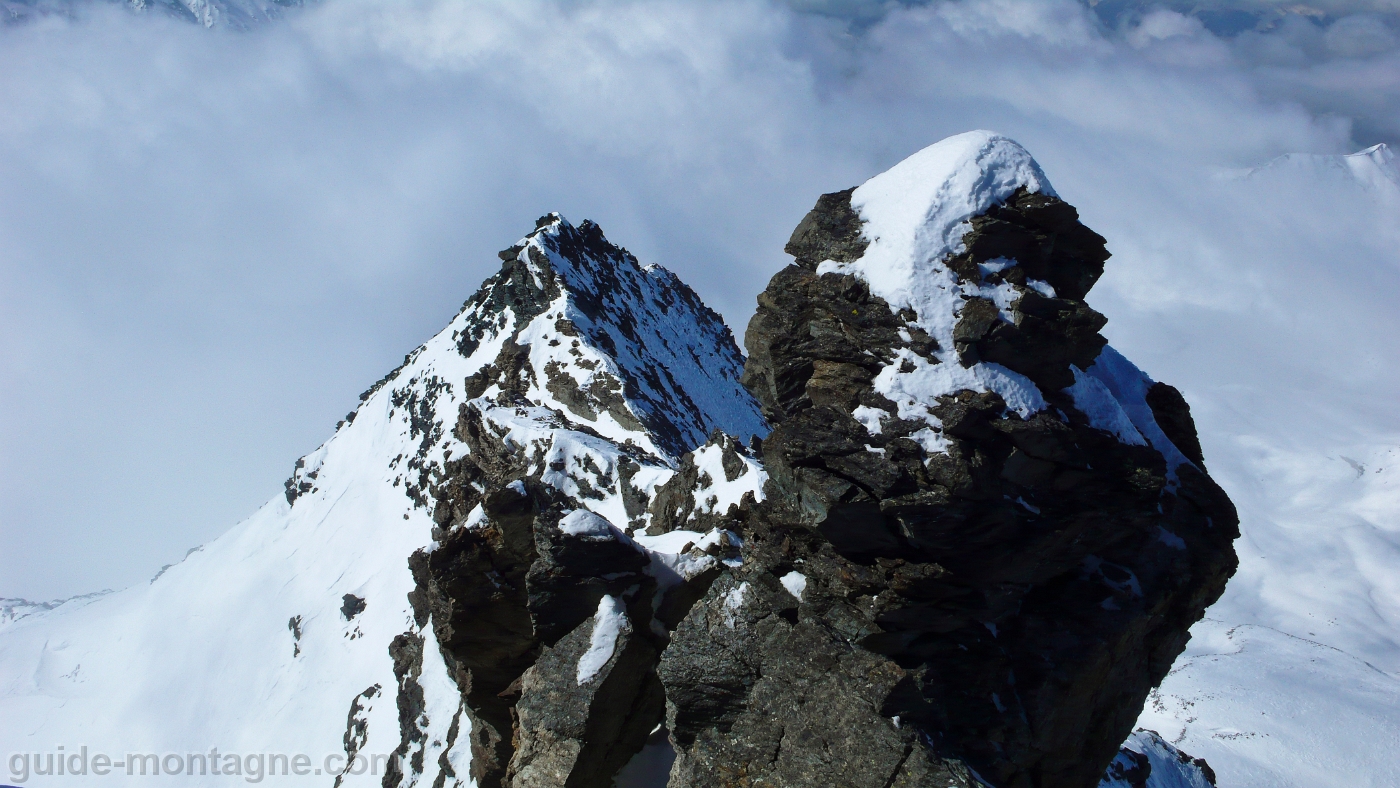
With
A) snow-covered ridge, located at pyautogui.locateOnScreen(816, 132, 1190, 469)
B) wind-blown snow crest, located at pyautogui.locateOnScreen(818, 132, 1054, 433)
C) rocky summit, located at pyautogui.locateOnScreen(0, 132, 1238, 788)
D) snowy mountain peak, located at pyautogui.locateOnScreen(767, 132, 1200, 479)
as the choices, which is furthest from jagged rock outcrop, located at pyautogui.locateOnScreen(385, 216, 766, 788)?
→ wind-blown snow crest, located at pyautogui.locateOnScreen(818, 132, 1054, 433)

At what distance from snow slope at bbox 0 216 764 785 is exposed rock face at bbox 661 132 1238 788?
66.6 feet

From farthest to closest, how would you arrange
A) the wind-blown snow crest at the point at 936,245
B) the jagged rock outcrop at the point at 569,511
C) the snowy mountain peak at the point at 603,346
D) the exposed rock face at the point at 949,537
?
1. the snowy mountain peak at the point at 603,346
2. the jagged rock outcrop at the point at 569,511
3. the wind-blown snow crest at the point at 936,245
4. the exposed rock face at the point at 949,537

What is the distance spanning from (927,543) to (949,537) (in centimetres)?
38

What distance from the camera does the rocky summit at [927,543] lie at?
13273mm

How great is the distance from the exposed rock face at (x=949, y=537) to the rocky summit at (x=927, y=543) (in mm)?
46

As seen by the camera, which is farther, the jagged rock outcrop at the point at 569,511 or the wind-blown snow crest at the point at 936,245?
the jagged rock outcrop at the point at 569,511

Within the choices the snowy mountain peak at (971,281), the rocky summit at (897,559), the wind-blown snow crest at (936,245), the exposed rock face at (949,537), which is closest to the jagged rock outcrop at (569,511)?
the rocky summit at (897,559)

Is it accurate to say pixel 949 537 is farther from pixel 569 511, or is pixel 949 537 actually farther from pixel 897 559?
pixel 569 511

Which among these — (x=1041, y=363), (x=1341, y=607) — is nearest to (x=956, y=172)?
(x=1041, y=363)

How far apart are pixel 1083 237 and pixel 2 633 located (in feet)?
Answer: 381

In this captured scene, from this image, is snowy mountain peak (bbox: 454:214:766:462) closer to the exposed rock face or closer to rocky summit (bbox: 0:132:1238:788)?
rocky summit (bbox: 0:132:1238:788)

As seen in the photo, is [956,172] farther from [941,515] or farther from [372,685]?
[372,685]

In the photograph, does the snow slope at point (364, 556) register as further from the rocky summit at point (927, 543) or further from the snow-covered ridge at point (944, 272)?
the snow-covered ridge at point (944, 272)

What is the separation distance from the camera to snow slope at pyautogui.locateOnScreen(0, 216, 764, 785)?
42875 mm
